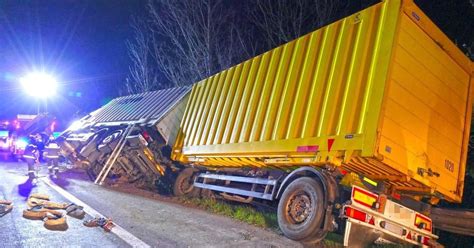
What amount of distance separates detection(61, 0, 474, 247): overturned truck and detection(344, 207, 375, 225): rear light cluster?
0.01 metres

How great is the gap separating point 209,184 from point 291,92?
3087 millimetres

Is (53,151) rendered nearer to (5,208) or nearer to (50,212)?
(5,208)

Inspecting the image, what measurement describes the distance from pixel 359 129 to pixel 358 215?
3.37 feet

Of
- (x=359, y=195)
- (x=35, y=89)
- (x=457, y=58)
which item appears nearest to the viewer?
(x=359, y=195)

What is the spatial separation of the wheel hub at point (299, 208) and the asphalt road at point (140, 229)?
1.07ft

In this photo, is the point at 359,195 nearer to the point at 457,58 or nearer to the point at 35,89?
the point at 457,58

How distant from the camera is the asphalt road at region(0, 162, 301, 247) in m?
4.18

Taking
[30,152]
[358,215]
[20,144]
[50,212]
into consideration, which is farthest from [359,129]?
[20,144]

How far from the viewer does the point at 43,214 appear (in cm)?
503

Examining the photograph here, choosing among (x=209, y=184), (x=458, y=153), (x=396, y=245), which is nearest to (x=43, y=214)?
(x=209, y=184)

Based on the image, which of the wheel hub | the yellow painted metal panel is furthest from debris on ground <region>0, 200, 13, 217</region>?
the yellow painted metal panel

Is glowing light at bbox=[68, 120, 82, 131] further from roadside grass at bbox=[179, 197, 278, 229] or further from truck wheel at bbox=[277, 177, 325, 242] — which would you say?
truck wheel at bbox=[277, 177, 325, 242]

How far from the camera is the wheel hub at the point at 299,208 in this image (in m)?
4.80

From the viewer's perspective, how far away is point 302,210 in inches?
193
